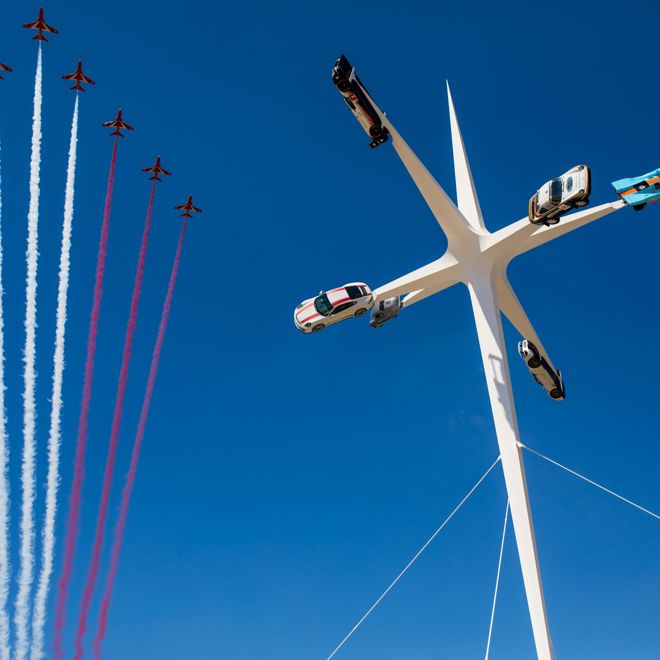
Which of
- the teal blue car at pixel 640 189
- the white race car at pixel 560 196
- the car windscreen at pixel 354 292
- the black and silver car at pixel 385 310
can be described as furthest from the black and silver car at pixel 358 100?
the teal blue car at pixel 640 189

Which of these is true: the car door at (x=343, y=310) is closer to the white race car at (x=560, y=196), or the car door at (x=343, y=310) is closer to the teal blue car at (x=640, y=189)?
the white race car at (x=560, y=196)

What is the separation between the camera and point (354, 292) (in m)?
34.3

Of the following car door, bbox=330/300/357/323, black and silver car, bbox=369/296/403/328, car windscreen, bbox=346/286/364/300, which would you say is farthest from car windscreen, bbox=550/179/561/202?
black and silver car, bbox=369/296/403/328

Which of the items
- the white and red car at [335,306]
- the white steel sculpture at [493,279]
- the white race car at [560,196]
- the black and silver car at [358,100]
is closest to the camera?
the white race car at [560,196]

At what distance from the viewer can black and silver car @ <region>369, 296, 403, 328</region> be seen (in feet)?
128

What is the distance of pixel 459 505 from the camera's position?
34.3 metres

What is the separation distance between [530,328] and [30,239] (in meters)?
27.7

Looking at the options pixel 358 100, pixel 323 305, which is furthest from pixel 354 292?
pixel 358 100

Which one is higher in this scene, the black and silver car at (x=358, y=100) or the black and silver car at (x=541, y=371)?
the black and silver car at (x=358, y=100)

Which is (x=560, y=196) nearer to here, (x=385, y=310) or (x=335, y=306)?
(x=335, y=306)

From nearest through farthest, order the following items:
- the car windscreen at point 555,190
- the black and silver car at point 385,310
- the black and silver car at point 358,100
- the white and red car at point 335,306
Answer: the car windscreen at point 555,190 → the black and silver car at point 358,100 → the white and red car at point 335,306 → the black and silver car at point 385,310

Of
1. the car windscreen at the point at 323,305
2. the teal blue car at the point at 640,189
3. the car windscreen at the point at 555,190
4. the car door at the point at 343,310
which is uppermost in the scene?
the teal blue car at the point at 640,189

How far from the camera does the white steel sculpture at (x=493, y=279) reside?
31969 millimetres

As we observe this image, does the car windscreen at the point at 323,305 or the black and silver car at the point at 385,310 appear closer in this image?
the car windscreen at the point at 323,305
